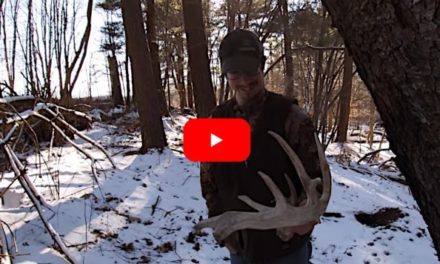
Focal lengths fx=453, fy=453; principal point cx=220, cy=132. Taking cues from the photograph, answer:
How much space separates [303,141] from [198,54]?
5937 mm

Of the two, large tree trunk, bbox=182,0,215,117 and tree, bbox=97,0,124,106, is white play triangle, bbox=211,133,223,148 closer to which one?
large tree trunk, bbox=182,0,215,117

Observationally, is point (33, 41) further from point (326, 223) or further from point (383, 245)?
point (383, 245)

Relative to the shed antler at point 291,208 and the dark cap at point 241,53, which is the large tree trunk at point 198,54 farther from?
the shed antler at point 291,208

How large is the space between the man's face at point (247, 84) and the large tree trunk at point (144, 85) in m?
5.89

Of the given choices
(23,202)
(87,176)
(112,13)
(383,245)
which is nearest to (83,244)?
(23,202)

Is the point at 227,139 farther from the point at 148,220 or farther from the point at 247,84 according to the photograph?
the point at 148,220

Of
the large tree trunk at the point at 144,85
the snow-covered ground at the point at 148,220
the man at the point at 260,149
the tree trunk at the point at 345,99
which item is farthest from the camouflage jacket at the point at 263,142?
the tree trunk at the point at 345,99

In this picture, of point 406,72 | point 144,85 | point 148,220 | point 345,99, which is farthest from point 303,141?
point 345,99

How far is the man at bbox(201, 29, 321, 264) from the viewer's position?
2.01m

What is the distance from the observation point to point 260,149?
2045 millimetres

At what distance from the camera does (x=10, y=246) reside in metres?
3.59

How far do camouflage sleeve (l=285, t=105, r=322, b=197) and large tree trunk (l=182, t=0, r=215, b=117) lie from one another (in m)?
5.81

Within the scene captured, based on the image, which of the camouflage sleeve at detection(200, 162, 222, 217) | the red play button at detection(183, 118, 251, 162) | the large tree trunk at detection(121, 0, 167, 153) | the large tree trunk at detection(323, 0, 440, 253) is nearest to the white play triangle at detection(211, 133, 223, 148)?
the red play button at detection(183, 118, 251, 162)

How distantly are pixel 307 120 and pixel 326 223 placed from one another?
3.92 metres
